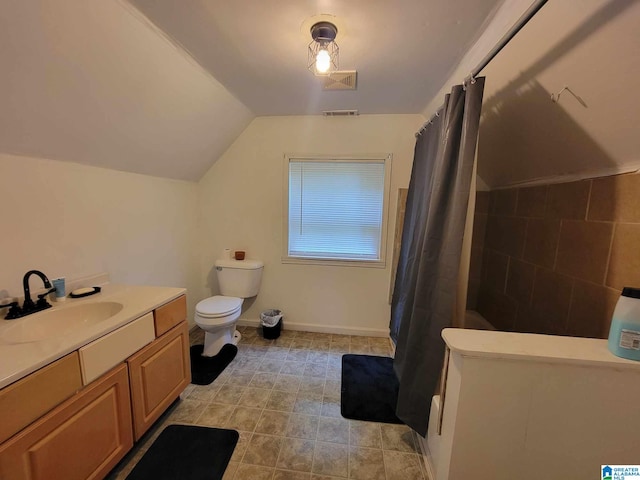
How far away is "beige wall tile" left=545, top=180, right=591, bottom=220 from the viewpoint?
4.31ft

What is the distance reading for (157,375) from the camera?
144 centimetres

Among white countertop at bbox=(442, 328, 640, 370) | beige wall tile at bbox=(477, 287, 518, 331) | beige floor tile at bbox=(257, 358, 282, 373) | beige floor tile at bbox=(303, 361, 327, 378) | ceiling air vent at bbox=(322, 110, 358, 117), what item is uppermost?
ceiling air vent at bbox=(322, 110, 358, 117)

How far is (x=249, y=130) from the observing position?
2553 millimetres

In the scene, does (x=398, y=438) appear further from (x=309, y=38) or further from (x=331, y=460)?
(x=309, y=38)

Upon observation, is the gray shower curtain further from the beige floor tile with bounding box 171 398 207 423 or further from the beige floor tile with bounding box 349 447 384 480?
the beige floor tile with bounding box 171 398 207 423

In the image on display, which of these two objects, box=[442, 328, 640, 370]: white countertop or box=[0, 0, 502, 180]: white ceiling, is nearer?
box=[442, 328, 640, 370]: white countertop

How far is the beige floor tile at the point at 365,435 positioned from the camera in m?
1.49

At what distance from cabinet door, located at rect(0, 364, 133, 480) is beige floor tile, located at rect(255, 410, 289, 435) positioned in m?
0.67

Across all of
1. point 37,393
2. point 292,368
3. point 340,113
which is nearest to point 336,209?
point 340,113

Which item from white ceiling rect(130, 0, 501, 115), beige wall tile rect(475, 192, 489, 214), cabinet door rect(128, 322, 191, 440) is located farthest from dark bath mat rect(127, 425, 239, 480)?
beige wall tile rect(475, 192, 489, 214)

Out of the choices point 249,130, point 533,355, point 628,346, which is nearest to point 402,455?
point 533,355

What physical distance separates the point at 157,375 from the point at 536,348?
181 cm

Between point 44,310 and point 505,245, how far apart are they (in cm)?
288

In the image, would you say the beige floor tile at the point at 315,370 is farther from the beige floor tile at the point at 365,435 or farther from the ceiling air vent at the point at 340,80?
the ceiling air vent at the point at 340,80
